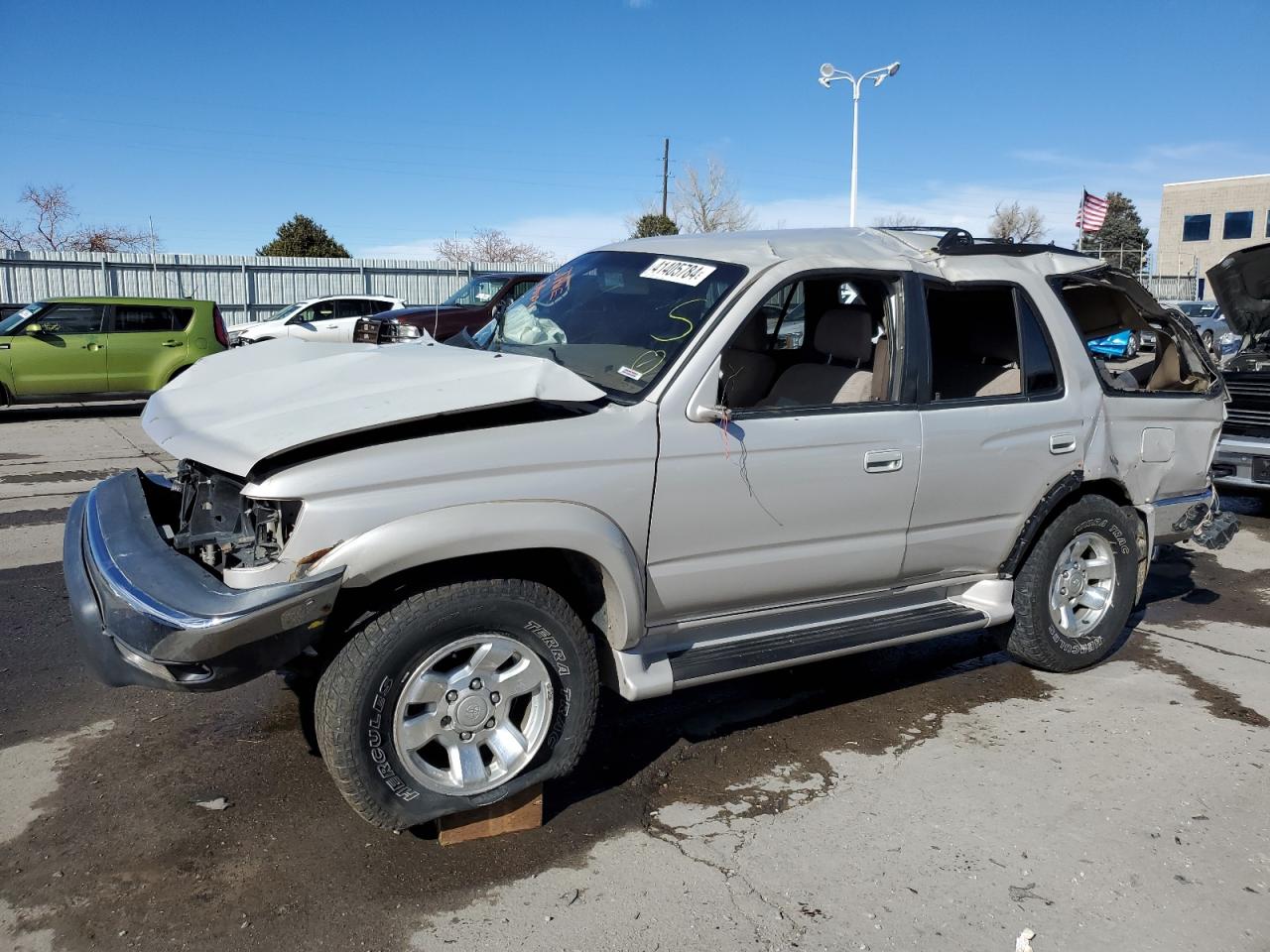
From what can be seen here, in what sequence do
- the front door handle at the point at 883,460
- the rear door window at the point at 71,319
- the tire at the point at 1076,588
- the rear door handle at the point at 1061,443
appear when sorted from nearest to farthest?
the front door handle at the point at 883,460
the rear door handle at the point at 1061,443
the tire at the point at 1076,588
the rear door window at the point at 71,319

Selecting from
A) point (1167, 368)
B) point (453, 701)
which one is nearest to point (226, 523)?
point (453, 701)

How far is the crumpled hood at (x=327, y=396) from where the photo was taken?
309cm

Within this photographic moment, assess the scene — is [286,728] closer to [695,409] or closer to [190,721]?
[190,721]

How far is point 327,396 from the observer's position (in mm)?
3348

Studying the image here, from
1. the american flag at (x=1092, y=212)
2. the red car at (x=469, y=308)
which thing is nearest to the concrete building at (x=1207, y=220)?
the american flag at (x=1092, y=212)

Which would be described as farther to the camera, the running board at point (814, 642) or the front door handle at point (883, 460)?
the front door handle at point (883, 460)

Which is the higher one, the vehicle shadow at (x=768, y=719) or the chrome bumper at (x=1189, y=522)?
the chrome bumper at (x=1189, y=522)

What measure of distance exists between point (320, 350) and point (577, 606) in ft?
5.18

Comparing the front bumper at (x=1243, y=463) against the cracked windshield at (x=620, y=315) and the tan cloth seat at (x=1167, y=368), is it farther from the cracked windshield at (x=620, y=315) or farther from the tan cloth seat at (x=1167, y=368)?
the cracked windshield at (x=620, y=315)

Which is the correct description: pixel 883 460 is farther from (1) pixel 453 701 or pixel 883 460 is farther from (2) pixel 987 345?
(1) pixel 453 701

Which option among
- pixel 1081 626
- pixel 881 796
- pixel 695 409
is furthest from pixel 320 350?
pixel 1081 626

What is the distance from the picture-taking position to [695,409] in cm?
359

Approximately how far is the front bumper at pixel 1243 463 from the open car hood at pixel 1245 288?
1355 mm

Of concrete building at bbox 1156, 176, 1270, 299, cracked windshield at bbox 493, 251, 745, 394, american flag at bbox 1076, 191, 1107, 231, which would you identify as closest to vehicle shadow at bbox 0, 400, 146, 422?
cracked windshield at bbox 493, 251, 745, 394
